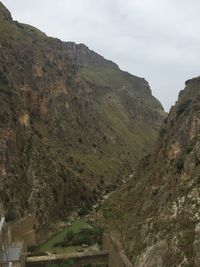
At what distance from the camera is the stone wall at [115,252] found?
53684mm

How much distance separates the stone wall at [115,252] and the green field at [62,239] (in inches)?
536

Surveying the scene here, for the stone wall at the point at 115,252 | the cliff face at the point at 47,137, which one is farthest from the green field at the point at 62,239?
the stone wall at the point at 115,252

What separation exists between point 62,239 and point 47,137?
4051 cm

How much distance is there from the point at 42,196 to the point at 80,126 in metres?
51.6

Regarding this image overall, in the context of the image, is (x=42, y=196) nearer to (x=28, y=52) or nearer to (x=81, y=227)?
(x=81, y=227)

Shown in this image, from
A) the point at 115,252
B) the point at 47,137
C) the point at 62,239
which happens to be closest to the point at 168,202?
the point at 115,252

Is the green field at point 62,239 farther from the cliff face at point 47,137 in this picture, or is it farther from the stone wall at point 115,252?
the stone wall at point 115,252

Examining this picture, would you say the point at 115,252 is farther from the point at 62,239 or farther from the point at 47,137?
the point at 47,137

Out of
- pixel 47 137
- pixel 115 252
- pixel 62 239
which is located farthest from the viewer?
pixel 47 137

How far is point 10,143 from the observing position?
100 meters

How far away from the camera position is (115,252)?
2330 inches

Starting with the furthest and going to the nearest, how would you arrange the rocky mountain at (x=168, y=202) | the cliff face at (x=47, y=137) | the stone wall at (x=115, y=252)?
the cliff face at (x=47, y=137) → the stone wall at (x=115, y=252) → the rocky mountain at (x=168, y=202)

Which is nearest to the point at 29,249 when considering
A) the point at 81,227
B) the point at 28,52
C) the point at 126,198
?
the point at 81,227

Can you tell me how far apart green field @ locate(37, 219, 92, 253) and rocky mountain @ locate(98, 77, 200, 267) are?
3.69 metres
